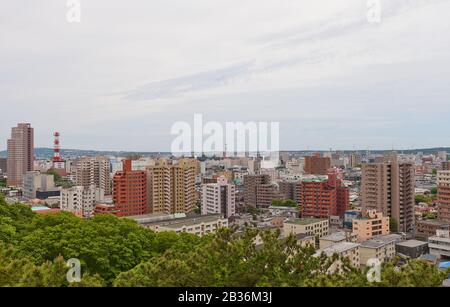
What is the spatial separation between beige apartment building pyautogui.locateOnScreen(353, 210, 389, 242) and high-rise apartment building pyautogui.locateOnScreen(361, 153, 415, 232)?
1544mm

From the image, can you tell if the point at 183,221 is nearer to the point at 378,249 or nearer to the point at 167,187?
the point at 167,187

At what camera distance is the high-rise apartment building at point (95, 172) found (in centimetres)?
1898

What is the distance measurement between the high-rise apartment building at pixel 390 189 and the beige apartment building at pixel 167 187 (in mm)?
5676

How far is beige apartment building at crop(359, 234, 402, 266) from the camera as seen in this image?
27.7 feet

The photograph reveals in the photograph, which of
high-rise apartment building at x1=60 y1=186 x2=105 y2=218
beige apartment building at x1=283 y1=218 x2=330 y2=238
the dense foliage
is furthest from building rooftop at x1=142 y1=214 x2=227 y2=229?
the dense foliage

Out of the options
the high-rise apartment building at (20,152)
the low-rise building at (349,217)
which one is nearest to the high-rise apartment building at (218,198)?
the low-rise building at (349,217)

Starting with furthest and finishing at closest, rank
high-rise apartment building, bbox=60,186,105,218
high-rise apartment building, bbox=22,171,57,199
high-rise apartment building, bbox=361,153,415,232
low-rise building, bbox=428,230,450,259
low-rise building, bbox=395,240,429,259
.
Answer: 1. high-rise apartment building, bbox=22,171,57,199
2. high-rise apartment building, bbox=60,186,105,218
3. high-rise apartment building, bbox=361,153,415,232
4. low-rise building, bbox=395,240,429,259
5. low-rise building, bbox=428,230,450,259

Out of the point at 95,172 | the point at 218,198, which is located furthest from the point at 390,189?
the point at 95,172

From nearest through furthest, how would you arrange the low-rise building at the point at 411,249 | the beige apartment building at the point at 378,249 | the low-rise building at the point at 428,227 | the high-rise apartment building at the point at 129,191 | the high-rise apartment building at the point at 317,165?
1. the beige apartment building at the point at 378,249
2. the low-rise building at the point at 411,249
3. the low-rise building at the point at 428,227
4. the high-rise apartment building at the point at 129,191
5. the high-rise apartment building at the point at 317,165

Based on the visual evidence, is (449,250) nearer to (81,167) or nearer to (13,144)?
(13,144)

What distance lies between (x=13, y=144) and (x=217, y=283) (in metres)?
13.0

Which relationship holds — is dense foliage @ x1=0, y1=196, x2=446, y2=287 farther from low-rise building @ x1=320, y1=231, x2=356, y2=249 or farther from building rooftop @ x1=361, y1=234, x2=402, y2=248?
building rooftop @ x1=361, y1=234, x2=402, y2=248

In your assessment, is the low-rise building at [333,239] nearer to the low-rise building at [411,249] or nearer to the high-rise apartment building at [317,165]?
the low-rise building at [411,249]
